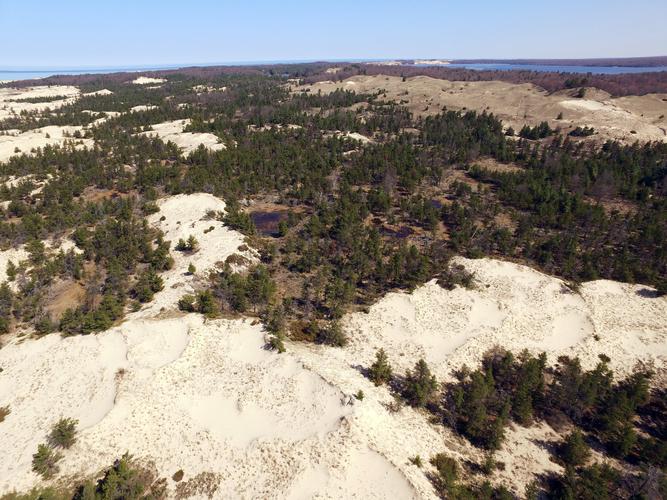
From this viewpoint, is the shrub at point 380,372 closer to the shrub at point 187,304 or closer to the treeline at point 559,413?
the treeline at point 559,413

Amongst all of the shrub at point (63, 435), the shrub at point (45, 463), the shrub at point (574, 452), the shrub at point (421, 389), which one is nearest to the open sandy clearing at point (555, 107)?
the shrub at point (574, 452)

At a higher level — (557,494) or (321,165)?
(321,165)

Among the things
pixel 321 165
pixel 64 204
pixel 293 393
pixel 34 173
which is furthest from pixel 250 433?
pixel 34 173

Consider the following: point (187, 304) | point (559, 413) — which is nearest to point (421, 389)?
point (559, 413)

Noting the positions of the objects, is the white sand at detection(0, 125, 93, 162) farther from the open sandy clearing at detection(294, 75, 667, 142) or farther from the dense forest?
the open sandy clearing at detection(294, 75, 667, 142)

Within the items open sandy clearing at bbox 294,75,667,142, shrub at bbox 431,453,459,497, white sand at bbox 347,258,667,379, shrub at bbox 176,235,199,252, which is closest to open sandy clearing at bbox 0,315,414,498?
shrub at bbox 431,453,459,497

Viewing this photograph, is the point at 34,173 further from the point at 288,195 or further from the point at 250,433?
the point at 250,433
